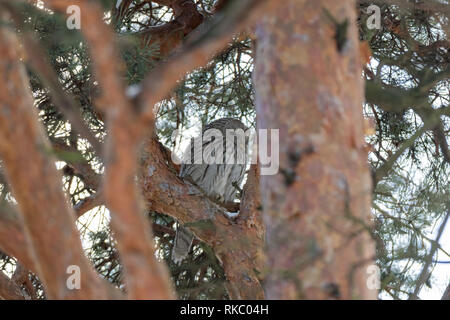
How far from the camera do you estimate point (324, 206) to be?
1214mm

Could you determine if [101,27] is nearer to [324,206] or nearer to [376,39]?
[324,206]

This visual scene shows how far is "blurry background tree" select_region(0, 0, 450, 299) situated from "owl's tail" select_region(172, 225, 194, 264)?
0.05m

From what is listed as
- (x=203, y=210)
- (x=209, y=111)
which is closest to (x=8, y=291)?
(x=203, y=210)

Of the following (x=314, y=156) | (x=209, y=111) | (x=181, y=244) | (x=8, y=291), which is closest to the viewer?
(x=314, y=156)

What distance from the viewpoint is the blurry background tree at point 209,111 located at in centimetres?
270

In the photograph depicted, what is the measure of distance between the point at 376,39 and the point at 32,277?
2.07m

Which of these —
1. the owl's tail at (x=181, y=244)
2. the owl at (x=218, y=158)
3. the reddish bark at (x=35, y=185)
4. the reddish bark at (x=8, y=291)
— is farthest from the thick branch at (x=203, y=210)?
the reddish bark at (x=35, y=185)

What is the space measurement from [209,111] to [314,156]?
2.33 meters

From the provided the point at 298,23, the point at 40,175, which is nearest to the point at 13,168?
the point at 40,175

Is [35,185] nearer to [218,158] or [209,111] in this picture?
[209,111]

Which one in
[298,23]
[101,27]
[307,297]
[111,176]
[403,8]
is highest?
[403,8]

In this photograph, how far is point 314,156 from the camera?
1.23 m

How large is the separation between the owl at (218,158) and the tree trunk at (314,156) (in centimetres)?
217
